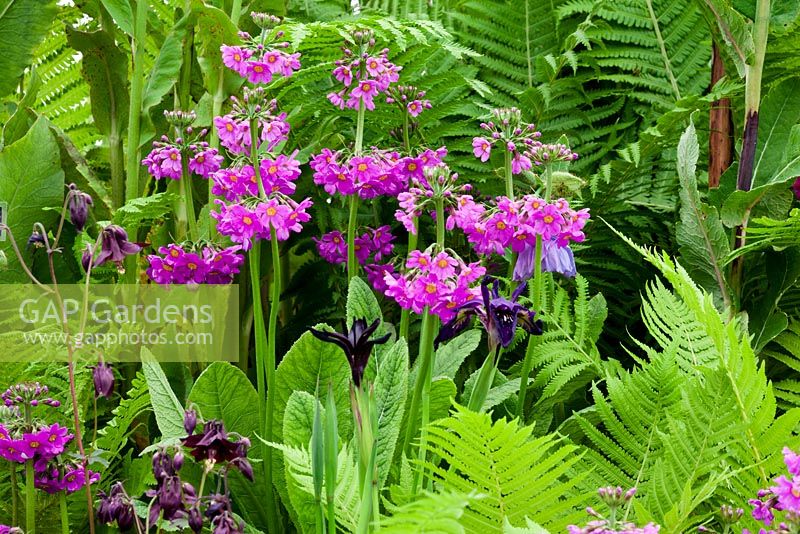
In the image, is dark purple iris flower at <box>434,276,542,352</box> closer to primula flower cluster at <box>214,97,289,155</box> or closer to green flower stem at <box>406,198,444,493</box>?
green flower stem at <box>406,198,444,493</box>

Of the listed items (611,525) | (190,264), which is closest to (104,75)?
(190,264)

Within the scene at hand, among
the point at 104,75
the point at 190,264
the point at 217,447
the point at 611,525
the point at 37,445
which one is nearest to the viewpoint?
the point at 611,525

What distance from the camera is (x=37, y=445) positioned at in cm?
93

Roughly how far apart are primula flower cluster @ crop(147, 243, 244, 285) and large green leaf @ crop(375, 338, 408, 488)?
11.5 inches

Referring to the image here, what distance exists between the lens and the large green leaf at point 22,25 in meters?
1.60

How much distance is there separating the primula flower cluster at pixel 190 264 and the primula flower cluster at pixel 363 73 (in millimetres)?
247

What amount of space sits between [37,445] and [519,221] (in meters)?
0.56

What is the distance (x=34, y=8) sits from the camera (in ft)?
5.24

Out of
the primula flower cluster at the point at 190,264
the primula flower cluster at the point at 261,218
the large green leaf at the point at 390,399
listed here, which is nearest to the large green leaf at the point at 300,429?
the large green leaf at the point at 390,399

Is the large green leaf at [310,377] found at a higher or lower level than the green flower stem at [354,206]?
lower

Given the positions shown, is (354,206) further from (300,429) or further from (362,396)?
(362,396)

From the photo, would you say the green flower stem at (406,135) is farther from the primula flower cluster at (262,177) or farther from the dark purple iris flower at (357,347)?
the dark purple iris flower at (357,347)

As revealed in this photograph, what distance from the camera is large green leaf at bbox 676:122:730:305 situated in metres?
1.26

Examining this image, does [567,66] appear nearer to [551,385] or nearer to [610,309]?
[610,309]
